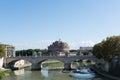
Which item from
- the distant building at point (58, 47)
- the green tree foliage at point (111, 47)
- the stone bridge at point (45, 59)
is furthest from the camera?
the distant building at point (58, 47)

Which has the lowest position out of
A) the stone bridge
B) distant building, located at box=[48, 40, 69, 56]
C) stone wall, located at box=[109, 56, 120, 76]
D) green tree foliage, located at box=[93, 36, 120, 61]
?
stone wall, located at box=[109, 56, 120, 76]

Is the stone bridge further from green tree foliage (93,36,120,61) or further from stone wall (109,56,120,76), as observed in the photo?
stone wall (109,56,120,76)

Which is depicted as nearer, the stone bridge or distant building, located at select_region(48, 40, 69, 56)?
the stone bridge

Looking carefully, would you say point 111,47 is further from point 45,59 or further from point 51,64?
point 51,64

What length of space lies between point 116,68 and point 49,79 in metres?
10.8

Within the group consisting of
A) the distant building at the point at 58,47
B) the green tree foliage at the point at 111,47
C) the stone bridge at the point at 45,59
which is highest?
the distant building at the point at 58,47

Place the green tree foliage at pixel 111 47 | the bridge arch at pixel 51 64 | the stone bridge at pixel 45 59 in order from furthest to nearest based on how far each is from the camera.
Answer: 1. the bridge arch at pixel 51 64
2. the stone bridge at pixel 45 59
3. the green tree foliage at pixel 111 47

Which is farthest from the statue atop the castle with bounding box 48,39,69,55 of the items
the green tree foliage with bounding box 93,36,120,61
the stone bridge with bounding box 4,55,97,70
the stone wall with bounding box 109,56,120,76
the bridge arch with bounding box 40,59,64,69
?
the stone wall with bounding box 109,56,120,76

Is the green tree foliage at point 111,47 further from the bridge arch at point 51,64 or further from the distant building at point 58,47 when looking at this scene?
the distant building at point 58,47

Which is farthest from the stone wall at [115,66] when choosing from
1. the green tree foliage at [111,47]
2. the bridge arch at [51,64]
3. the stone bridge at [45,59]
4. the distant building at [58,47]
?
the distant building at [58,47]

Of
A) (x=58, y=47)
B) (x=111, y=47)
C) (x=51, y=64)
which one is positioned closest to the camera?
(x=111, y=47)

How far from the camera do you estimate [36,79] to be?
47.7 metres

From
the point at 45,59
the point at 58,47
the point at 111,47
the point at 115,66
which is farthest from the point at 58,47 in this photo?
the point at 115,66

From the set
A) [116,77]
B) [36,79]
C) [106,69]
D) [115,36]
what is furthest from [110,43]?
[36,79]
